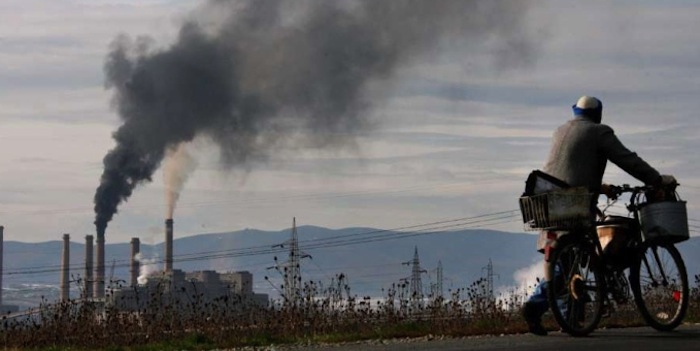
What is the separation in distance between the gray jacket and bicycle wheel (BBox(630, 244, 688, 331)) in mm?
675

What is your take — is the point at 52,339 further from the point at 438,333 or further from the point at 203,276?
the point at 203,276

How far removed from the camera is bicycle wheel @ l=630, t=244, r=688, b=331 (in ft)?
37.8

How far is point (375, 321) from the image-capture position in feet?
50.4

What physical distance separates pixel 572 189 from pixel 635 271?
3.27 feet


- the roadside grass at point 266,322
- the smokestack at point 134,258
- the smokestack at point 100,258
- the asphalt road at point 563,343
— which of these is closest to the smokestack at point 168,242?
the smokestack at point 134,258

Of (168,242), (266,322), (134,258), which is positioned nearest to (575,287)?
(266,322)

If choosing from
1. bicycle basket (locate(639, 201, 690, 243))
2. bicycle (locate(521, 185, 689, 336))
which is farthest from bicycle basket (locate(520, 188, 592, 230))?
bicycle basket (locate(639, 201, 690, 243))

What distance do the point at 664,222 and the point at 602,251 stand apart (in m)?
0.58

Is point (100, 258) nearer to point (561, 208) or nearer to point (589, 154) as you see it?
point (589, 154)

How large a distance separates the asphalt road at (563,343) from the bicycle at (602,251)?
0.90ft

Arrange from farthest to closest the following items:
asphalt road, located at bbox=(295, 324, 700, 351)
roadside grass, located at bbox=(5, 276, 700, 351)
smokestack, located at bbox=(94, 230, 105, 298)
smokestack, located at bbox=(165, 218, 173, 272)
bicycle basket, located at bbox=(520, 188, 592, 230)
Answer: smokestack, located at bbox=(165, 218, 173, 272) → smokestack, located at bbox=(94, 230, 105, 298) → roadside grass, located at bbox=(5, 276, 700, 351) → bicycle basket, located at bbox=(520, 188, 592, 230) → asphalt road, located at bbox=(295, 324, 700, 351)

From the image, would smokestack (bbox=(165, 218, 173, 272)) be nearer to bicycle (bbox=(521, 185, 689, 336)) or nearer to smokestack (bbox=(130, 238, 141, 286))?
smokestack (bbox=(130, 238, 141, 286))

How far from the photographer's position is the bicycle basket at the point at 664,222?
1134 cm

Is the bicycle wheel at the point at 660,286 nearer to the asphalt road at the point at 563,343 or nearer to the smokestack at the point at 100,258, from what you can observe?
the asphalt road at the point at 563,343
